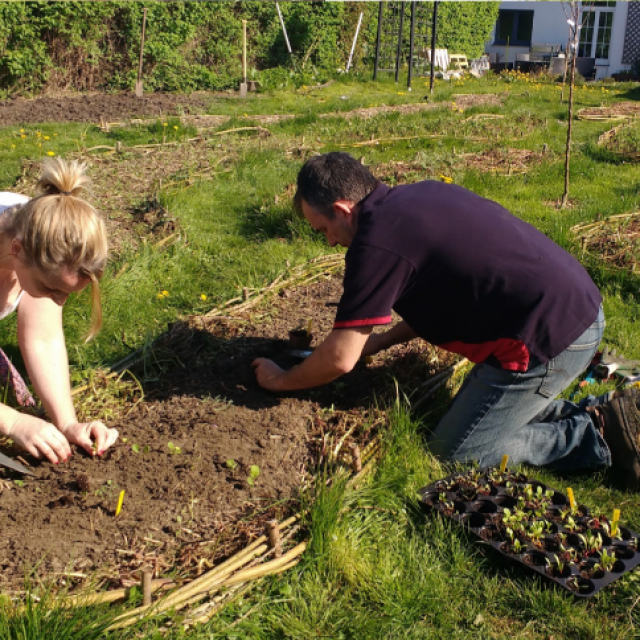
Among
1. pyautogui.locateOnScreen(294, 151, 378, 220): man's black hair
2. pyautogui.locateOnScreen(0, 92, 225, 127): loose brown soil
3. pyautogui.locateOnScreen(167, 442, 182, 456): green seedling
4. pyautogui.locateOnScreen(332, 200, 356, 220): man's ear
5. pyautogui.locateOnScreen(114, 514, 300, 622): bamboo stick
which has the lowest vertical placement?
pyautogui.locateOnScreen(114, 514, 300, 622): bamboo stick

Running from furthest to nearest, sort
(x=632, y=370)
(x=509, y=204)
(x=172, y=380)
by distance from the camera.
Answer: (x=509, y=204)
(x=632, y=370)
(x=172, y=380)

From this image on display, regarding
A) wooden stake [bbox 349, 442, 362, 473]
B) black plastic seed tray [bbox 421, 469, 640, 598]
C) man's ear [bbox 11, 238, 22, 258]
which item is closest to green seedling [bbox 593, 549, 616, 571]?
black plastic seed tray [bbox 421, 469, 640, 598]

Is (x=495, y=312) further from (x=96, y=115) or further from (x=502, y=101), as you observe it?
(x=502, y=101)

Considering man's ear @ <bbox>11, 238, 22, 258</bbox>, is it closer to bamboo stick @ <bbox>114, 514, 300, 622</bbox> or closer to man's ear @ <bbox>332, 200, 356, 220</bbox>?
man's ear @ <bbox>332, 200, 356, 220</bbox>

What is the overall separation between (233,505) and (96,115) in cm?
1032

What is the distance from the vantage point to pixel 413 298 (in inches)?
122

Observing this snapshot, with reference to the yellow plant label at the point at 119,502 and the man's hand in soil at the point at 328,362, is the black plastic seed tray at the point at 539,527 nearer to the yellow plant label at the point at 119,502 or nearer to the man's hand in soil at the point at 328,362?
the man's hand in soil at the point at 328,362

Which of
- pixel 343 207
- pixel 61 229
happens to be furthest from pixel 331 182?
pixel 61 229

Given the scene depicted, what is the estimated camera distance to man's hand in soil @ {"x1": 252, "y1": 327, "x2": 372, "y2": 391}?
2.95 metres

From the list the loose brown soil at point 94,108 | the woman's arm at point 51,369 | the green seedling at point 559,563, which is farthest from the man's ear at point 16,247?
the loose brown soil at point 94,108

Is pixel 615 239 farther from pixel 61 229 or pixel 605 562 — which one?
pixel 61 229

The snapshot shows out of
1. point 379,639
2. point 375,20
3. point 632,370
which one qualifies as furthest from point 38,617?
point 375,20

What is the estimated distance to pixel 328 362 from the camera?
304 cm

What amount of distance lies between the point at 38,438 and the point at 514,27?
3209 centimetres
